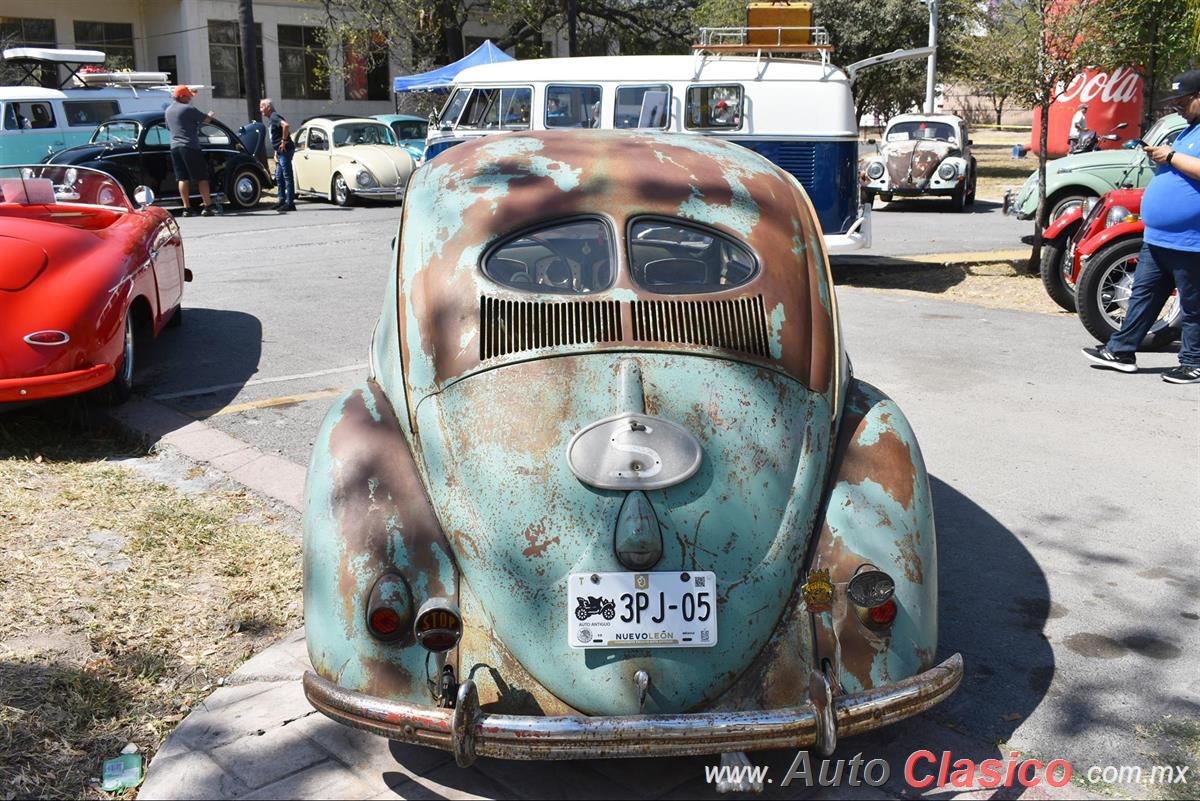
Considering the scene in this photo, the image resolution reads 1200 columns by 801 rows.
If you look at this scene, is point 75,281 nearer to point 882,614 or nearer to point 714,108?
point 882,614

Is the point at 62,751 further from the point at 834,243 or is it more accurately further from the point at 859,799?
the point at 834,243

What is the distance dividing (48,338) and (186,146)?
11560 mm

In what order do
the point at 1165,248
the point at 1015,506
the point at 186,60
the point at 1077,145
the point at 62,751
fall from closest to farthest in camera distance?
the point at 62,751, the point at 1015,506, the point at 1165,248, the point at 1077,145, the point at 186,60

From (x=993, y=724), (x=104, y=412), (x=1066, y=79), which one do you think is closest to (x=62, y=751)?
(x=993, y=724)

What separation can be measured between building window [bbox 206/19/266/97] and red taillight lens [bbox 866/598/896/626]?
34600mm

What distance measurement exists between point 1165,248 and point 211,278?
877 cm

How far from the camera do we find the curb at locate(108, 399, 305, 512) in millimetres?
5520

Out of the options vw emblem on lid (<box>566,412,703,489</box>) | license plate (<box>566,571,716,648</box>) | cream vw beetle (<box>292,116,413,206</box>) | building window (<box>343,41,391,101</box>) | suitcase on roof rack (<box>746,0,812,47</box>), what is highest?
building window (<box>343,41,391,101</box>)

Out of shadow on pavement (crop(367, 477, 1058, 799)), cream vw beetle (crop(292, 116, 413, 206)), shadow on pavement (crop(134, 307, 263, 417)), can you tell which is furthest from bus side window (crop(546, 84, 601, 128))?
shadow on pavement (crop(367, 477, 1058, 799))

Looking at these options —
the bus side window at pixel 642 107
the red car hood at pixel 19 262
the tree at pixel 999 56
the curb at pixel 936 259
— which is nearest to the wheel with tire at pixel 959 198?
the curb at pixel 936 259

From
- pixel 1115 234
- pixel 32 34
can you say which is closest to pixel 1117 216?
pixel 1115 234

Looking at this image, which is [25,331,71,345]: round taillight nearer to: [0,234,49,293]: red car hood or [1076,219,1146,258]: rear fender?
[0,234,49,293]: red car hood

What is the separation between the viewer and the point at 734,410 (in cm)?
333

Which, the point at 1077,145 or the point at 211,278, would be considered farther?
the point at 1077,145
